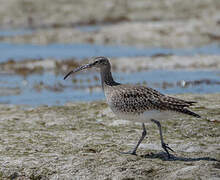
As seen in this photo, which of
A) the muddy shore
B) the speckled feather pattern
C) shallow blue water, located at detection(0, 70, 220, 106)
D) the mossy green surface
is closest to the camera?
the mossy green surface

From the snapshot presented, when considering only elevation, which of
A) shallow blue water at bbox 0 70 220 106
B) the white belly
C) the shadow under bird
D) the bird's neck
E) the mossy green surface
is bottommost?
the mossy green surface

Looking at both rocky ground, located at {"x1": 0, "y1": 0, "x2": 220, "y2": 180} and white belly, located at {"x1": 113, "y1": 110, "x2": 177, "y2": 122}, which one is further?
white belly, located at {"x1": 113, "y1": 110, "x2": 177, "y2": 122}

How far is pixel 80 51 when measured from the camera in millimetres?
34781

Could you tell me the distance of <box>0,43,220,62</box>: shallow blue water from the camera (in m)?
32.4

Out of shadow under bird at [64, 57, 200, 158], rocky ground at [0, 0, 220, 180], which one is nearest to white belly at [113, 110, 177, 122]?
shadow under bird at [64, 57, 200, 158]

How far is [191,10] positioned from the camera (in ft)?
150

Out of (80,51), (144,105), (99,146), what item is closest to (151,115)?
(144,105)

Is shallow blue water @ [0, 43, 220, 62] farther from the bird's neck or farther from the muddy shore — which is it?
the bird's neck

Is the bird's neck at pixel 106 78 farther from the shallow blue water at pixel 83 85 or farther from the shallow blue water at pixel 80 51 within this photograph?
the shallow blue water at pixel 80 51

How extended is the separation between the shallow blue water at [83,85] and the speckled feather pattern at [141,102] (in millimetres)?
8488

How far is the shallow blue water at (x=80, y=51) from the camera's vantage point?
32.4m

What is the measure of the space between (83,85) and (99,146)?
39.3ft

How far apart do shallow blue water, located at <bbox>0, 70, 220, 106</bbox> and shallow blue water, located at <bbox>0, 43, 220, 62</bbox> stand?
5216 millimetres

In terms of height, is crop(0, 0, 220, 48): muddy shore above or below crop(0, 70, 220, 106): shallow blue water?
above
